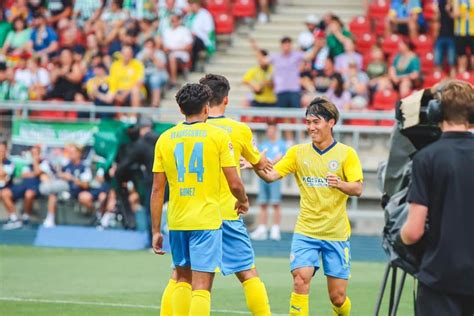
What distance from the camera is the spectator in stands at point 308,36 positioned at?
78.7 ft

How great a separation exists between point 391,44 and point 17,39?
28.9ft

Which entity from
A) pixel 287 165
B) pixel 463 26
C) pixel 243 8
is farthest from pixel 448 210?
pixel 243 8

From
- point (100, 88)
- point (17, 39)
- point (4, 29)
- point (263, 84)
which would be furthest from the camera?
point (4, 29)

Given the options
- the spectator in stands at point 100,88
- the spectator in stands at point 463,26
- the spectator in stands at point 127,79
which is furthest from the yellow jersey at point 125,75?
the spectator in stands at point 463,26

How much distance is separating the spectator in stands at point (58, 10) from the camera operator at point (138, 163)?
26.5 feet

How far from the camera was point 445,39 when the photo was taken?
22.1 m

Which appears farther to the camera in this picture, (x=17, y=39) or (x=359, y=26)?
(x=17, y=39)

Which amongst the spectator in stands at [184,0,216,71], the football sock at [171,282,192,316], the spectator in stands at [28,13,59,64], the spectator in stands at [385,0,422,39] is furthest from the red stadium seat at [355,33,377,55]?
the football sock at [171,282,192,316]

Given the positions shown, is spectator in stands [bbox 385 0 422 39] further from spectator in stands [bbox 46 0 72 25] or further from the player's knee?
the player's knee

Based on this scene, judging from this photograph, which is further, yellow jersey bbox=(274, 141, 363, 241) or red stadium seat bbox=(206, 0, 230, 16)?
red stadium seat bbox=(206, 0, 230, 16)

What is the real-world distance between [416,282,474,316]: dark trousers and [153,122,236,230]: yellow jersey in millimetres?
2709

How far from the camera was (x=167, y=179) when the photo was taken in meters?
9.21

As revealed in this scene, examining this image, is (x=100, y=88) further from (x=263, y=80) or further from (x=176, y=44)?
(x=263, y=80)

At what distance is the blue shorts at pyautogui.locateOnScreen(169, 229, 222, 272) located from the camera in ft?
29.5
